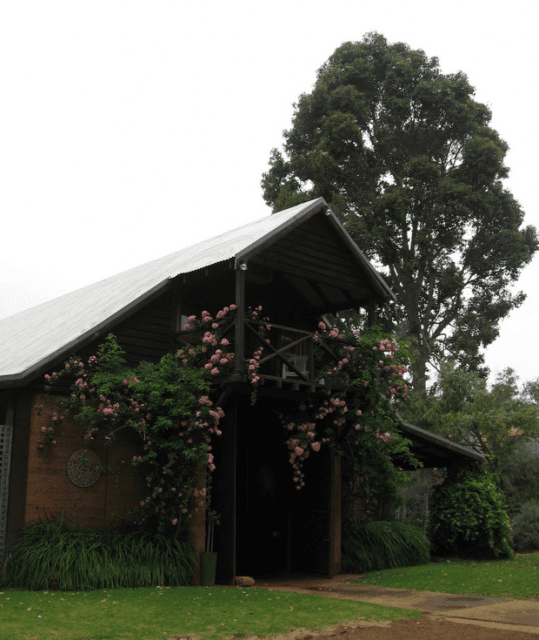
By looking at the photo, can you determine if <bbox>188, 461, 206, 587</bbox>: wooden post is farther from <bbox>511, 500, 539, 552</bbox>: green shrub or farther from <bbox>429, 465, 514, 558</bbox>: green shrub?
<bbox>511, 500, 539, 552</bbox>: green shrub

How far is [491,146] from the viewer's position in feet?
85.1

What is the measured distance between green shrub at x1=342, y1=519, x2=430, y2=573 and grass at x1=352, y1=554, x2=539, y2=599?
0.33 metres

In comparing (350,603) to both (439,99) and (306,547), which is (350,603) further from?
(439,99)

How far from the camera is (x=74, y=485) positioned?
1133cm

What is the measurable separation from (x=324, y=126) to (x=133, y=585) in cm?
2035

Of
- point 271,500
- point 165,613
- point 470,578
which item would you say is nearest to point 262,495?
point 271,500

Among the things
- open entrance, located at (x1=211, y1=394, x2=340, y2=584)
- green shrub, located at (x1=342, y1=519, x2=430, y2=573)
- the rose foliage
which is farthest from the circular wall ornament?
green shrub, located at (x1=342, y1=519, x2=430, y2=573)

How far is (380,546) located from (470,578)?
242 cm

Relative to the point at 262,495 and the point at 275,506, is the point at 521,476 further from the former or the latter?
the point at 262,495

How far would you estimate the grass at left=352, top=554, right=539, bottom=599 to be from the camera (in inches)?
440

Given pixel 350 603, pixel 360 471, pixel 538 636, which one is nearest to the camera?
pixel 538 636

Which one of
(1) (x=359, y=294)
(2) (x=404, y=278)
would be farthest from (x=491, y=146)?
(1) (x=359, y=294)

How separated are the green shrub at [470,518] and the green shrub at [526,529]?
2.51m

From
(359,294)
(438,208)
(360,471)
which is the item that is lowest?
(360,471)
